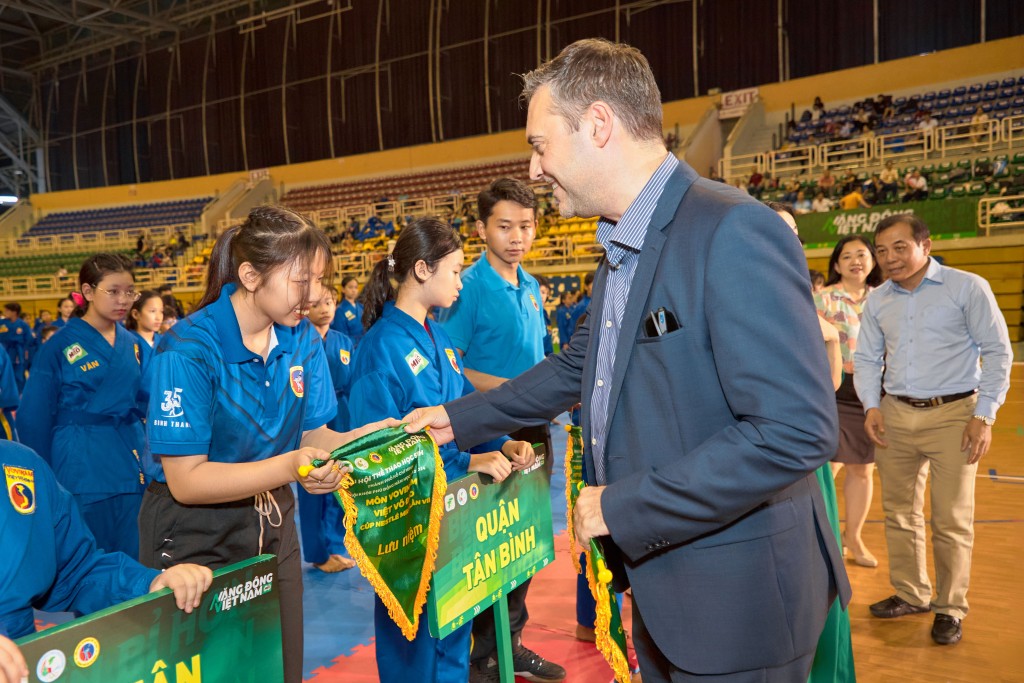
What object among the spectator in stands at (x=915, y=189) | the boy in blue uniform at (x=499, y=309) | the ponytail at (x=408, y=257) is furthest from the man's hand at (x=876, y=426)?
the spectator in stands at (x=915, y=189)

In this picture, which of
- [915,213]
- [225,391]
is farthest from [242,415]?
[915,213]

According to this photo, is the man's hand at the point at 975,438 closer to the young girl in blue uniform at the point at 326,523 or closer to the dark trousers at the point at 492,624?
the dark trousers at the point at 492,624

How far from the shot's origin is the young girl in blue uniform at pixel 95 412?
139 inches

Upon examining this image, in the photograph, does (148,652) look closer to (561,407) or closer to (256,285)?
(256,285)

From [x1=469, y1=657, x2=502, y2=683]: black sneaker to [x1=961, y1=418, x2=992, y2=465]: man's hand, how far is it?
7.61 ft

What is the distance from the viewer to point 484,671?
3.10 meters

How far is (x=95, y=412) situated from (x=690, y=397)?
330 centimetres

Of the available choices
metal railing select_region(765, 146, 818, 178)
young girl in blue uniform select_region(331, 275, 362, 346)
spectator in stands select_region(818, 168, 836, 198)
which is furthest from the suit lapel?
metal railing select_region(765, 146, 818, 178)

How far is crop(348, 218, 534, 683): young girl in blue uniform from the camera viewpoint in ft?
8.02

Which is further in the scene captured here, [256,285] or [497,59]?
[497,59]

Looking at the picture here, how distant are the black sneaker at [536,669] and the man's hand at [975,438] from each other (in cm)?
209

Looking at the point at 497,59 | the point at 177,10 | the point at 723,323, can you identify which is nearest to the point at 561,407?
the point at 723,323

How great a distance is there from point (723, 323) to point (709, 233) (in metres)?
0.17

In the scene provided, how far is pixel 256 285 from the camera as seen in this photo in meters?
2.00
